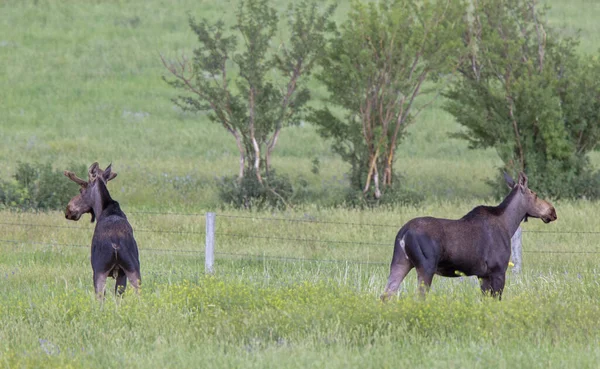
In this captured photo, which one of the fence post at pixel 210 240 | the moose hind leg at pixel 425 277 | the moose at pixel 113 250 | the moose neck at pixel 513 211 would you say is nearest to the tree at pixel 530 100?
the fence post at pixel 210 240

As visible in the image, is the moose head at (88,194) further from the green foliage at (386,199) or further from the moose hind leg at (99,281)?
the green foliage at (386,199)

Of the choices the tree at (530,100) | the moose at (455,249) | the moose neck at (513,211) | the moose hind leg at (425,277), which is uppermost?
the tree at (530,100)

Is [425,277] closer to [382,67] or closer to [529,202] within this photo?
[529,202]

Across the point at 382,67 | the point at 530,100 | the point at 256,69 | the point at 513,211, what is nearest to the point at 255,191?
the point at 256,69

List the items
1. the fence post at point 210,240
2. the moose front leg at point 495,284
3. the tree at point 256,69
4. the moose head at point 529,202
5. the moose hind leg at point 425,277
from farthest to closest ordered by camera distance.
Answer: the tree at point 256,69
the fence post at point 210,240
the moose head at point 529,202
the moose front leg at point 495,284
the moose hind leg at point 425,277

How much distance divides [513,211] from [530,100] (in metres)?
12.5

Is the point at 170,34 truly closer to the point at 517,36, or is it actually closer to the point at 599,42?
the point at 599,42

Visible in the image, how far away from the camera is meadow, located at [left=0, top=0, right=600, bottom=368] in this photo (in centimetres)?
827

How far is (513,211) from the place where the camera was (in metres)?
11.0

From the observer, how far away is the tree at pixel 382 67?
21562 millimetres

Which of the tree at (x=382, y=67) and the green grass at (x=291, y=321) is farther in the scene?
the tree at (x=382, y=67)

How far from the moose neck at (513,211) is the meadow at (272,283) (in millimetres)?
726

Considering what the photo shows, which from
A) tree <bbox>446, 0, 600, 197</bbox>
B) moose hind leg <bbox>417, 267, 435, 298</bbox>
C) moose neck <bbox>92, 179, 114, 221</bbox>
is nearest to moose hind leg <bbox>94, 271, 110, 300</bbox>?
moose neck <bbox>92, 179, 114, 221</bbox>

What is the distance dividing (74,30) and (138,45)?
4.50m
